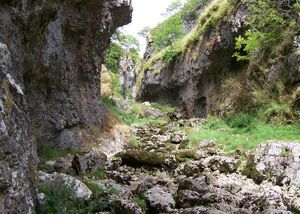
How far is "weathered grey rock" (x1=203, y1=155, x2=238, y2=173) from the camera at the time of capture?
33.8 feet

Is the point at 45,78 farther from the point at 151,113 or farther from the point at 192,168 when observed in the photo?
the point at 151,113

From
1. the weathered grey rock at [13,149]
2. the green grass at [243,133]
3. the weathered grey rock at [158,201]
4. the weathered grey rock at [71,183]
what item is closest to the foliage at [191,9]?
the green grass at [243,133]

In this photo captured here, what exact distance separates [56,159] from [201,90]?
15.7 meters

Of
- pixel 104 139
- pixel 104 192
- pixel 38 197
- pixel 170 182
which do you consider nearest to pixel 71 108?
pixel 104 139

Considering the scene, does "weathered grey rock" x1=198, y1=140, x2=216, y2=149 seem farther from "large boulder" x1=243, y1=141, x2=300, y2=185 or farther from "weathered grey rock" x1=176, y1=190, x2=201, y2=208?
"weathered grey rock" x1=176, y1=190, x2=201, y2=208

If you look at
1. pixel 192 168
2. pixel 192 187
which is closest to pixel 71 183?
pixel 192 187

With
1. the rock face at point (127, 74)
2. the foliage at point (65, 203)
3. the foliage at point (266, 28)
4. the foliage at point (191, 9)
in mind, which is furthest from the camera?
the rock face at point (127, 74)

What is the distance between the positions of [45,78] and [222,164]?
5346mm

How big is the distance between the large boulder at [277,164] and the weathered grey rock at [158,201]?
3181mm

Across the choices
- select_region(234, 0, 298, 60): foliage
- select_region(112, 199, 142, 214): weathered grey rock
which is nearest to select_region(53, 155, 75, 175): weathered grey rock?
select_region(112, 199, 142, 214): weathered grey rock

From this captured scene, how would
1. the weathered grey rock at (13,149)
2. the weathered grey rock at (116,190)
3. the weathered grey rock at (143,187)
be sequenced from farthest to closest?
the weathered grey rock at (143,187), the weathered grey rock at (116,190), the weathered grey rock at (13,149)

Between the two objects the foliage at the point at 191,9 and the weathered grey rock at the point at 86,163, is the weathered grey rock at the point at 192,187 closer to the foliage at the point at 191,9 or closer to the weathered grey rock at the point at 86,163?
the weathered grey rock at the point at 86,163

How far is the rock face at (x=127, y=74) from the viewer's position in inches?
1512

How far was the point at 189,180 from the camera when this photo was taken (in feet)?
26.8
